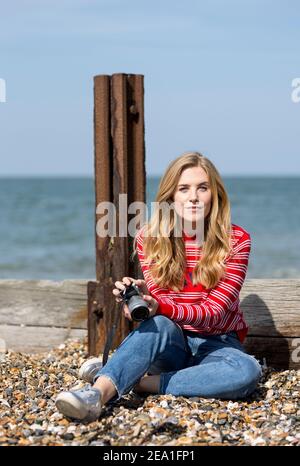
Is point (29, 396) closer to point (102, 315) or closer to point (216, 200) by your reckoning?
point (102, 315)

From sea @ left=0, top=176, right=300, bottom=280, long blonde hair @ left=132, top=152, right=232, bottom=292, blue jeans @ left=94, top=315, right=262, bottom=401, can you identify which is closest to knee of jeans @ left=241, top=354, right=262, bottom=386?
blue jeans @ left=94, top=315, right=262, bottom=401

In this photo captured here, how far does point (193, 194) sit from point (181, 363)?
38.5 inches

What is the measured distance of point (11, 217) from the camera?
95.5 ft

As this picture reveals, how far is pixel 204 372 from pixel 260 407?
1.17 feet

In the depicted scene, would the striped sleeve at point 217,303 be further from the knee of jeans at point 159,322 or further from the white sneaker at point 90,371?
the white sneaker at point 90,371

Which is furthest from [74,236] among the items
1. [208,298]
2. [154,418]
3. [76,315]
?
[154,418]

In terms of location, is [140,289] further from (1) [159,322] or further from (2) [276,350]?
(2) [276,350]

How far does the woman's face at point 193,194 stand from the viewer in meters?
4.50

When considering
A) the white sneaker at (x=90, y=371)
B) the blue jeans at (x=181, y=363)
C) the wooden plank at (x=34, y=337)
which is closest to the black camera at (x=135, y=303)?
the blue jeans at (x=181, y=363)

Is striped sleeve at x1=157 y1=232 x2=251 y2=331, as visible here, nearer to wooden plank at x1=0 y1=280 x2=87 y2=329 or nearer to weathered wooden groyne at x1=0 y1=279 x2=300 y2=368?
weathered wooden groyne at x1=0 y1=279 x2=300 y2=368

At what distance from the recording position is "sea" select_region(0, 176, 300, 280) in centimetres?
1490

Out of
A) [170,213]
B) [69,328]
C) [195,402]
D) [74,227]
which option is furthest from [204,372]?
[74,227]

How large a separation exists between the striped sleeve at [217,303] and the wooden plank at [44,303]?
139cm

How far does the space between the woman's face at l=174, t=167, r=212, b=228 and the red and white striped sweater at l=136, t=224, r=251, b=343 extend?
0.19 m
